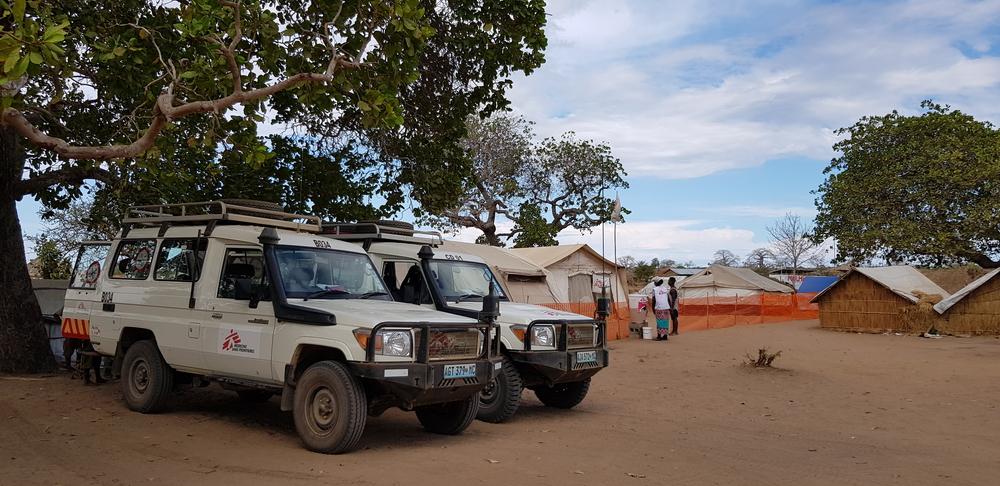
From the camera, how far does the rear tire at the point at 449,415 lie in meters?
8.49

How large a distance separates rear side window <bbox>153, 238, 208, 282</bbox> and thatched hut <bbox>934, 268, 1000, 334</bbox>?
69.0 feet

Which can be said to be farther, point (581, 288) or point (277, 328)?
point (581, 288)

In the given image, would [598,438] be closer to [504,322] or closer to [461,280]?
[504,322]

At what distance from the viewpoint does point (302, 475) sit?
657 centimetres

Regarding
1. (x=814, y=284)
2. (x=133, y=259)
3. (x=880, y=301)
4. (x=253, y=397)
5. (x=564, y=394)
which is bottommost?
(x=253, y=397)

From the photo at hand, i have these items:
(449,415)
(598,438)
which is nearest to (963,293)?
(598,438)

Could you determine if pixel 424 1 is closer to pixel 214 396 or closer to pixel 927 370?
pixel 214 396

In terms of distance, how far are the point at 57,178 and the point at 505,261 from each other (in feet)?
42.4

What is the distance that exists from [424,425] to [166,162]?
6.67 m

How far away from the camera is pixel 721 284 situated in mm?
35844

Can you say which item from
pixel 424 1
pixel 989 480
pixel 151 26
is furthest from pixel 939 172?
pixel 151 26

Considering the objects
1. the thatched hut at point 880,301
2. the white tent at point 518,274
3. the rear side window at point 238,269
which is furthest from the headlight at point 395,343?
the thatched hut at point 880,301

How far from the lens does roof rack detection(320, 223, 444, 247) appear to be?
37.2 feet

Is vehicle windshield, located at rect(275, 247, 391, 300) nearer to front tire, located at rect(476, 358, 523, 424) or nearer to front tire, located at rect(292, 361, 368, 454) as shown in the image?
front tire, located at rect(292, 361, 368, 454)
